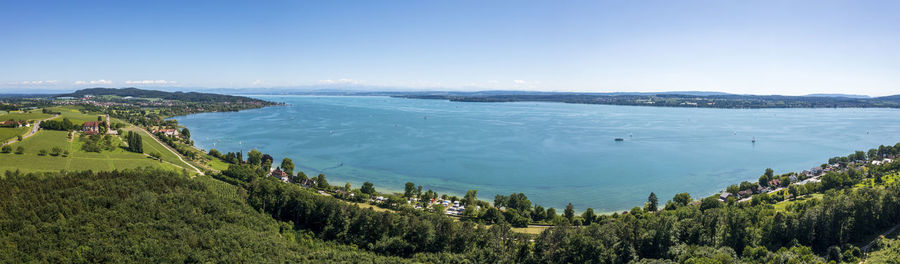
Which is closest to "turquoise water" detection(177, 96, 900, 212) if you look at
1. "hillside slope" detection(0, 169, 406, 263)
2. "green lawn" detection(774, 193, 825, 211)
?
"green lawn" detection(774, 193, 825, 211)

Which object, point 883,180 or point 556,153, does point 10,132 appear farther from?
point 883,180

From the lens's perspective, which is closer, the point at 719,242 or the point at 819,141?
the point at 719,242

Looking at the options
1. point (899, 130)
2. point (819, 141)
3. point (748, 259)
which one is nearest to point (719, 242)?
point (748, 259)

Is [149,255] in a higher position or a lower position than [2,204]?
lower

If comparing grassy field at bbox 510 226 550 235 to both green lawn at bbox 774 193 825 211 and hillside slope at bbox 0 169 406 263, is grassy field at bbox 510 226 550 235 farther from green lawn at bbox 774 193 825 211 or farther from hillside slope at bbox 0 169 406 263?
green lawn at bbox 774 193 825 211

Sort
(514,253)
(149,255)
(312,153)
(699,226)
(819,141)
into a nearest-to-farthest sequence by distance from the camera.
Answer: (149,255) → (514,253) → (699,226) → (312,153) → (819,141)

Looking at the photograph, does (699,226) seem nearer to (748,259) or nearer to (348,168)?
(748,259)

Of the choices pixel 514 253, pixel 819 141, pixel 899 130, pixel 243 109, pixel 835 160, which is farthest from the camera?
pixel 243 109
